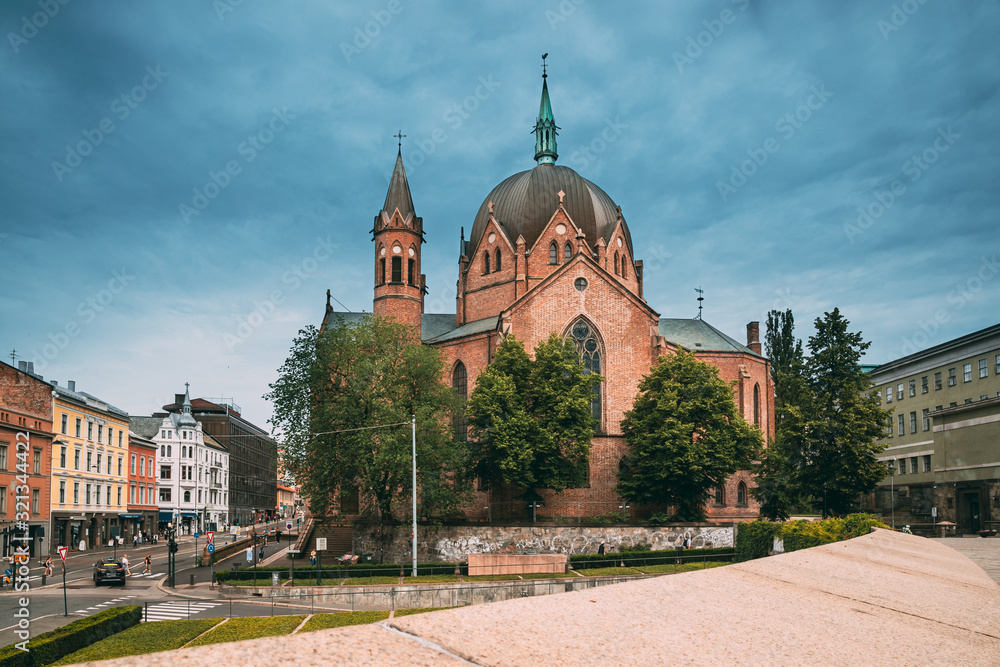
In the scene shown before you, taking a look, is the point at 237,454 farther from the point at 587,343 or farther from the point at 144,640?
the point at 144,640

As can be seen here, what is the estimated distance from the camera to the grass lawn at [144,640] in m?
13.3

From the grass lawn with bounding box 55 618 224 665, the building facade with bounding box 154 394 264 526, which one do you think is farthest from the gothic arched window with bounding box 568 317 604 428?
the building facade with bounding box 154 394 264 526

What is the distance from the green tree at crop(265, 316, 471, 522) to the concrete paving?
36361mm

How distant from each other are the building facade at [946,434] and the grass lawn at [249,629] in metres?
29.9

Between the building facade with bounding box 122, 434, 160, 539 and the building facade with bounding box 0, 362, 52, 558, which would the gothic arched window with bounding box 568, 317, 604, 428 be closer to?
the building facade with bounding box 0, 362, 52, 558

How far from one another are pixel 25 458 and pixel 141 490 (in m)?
28.4

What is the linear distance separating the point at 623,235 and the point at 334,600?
40.5 m

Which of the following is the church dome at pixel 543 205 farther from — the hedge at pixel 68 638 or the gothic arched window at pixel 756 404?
the hedge at pixel 68 638

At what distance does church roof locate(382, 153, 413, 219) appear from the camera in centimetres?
6162

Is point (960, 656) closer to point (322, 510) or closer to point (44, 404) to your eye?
point (322, 510)

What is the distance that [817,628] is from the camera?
169 inches

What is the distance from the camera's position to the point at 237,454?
113m

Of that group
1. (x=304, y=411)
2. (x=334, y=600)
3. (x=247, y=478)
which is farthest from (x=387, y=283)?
(x=247, y=478)

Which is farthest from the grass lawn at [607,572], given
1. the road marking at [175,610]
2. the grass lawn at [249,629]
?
the grass lawn at [249,629]
